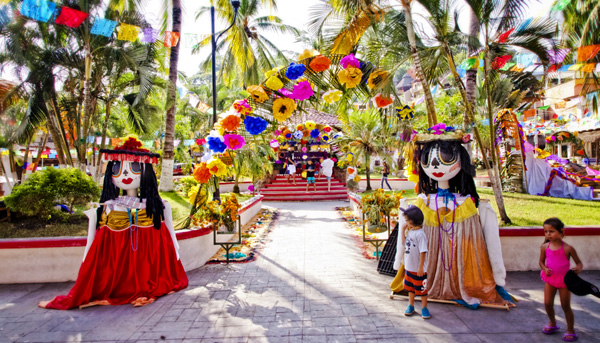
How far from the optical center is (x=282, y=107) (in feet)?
18.2

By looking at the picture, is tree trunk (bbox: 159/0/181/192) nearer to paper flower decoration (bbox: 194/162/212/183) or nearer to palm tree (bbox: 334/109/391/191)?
paper flower decoration (bbox: 194/162/212/183)

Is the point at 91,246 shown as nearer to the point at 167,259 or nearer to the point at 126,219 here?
the point at 126,219

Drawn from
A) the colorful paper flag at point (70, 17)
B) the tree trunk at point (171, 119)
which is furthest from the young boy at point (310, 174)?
the colorful paper flag at point (70, 17)

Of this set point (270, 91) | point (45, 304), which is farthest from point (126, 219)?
point (270, 91)

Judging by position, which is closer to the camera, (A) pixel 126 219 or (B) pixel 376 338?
(B) pixel 376 338

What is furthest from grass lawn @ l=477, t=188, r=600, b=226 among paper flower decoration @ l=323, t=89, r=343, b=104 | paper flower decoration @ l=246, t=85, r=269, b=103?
paper flower decoration @ l=246, t=85, r=269, b=103

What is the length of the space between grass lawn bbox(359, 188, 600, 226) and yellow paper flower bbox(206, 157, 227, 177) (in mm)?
4983

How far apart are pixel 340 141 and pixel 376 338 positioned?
14.6 m

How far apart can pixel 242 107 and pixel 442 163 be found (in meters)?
3.05

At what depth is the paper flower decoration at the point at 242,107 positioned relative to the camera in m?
5.55

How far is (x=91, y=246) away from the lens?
15.1ft

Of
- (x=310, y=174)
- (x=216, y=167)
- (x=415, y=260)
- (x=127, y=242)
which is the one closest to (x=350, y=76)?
(x=216, y=167)

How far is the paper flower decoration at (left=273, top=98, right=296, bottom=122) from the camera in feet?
18.1

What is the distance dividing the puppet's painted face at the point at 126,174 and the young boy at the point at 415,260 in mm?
3518
